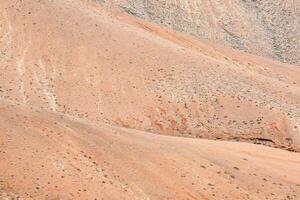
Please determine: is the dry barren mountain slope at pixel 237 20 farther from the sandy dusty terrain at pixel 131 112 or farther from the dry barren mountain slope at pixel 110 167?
the dry barren mountain slope at pixel 110 167

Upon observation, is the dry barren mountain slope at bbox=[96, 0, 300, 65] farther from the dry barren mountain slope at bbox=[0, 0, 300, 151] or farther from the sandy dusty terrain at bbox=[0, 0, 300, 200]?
the dry barren mountain slope at bbox=[0, 0, 300, 151]

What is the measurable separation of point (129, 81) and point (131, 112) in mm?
2665

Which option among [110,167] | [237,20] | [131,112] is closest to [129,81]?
[131,112]

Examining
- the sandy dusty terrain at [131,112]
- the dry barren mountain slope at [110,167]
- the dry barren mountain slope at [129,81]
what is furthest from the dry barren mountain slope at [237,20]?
the dry barren mountain slope at [110,167]

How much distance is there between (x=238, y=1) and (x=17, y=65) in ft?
95.4

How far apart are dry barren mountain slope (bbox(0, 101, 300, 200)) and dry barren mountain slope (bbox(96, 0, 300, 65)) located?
25814 mm

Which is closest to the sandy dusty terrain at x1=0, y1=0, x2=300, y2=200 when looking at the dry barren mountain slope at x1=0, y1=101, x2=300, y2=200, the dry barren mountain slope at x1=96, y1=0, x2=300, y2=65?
the dry barren mountain slope at x1=0, y1=101, x2=300, y2=200

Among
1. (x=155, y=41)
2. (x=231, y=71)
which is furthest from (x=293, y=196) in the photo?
(x=155, y=41)

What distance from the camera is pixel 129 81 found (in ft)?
118

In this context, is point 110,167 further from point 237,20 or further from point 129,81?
point 237,20

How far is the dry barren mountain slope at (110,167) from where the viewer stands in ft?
68.2

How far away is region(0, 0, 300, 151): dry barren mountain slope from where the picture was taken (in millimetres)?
33875

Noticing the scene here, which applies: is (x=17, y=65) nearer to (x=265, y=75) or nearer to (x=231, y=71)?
(x=231, y=71)

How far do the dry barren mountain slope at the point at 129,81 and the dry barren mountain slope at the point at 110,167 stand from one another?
694 centimetres
